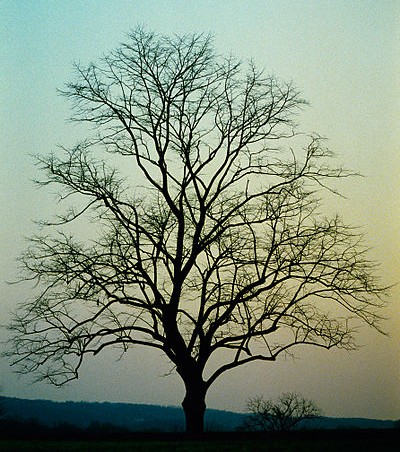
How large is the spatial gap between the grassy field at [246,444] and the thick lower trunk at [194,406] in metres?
5.25

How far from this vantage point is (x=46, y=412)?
3234 centimetres

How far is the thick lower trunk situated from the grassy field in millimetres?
5249

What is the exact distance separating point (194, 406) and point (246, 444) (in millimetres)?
7309

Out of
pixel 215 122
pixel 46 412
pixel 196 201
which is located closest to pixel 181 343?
pixel 196 201

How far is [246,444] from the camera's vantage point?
53.9 feet

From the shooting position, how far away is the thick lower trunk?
2358cm

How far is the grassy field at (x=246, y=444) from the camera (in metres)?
15.7

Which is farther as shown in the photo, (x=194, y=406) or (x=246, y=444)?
(x=194, y=406)

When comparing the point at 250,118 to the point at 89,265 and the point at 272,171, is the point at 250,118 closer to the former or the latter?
the point at 272,171

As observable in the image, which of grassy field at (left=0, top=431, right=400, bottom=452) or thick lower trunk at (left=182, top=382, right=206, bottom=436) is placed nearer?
grassy field at (left=0, top=431, right=400, bottom=452)

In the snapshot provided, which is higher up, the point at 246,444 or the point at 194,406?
the point at 194,406

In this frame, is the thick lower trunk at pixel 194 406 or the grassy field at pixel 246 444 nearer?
the grassy field at pixel 246 444

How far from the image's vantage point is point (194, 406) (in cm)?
2362

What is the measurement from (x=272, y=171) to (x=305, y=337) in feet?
15.9
